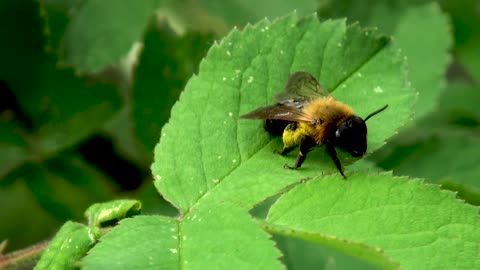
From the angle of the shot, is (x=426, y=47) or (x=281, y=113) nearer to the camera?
(x=281, y=113)

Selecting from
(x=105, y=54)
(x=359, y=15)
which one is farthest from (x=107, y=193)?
(x=359, y=15)

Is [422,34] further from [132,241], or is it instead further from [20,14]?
[132,241]

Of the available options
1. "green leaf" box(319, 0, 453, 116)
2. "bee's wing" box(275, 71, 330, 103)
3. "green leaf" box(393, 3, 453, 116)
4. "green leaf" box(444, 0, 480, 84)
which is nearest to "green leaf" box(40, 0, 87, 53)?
"green leaf" box(319, 0, 453, 116)

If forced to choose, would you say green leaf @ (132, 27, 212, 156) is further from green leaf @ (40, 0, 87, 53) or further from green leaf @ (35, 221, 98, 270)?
green leaf @ (35, 221, 98, 270)

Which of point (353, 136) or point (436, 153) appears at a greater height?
point (436, 153)

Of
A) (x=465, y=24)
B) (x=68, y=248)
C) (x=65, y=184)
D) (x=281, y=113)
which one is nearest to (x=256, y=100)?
(x=281, y=113)

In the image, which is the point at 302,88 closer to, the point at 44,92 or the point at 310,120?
the point at 310,120
